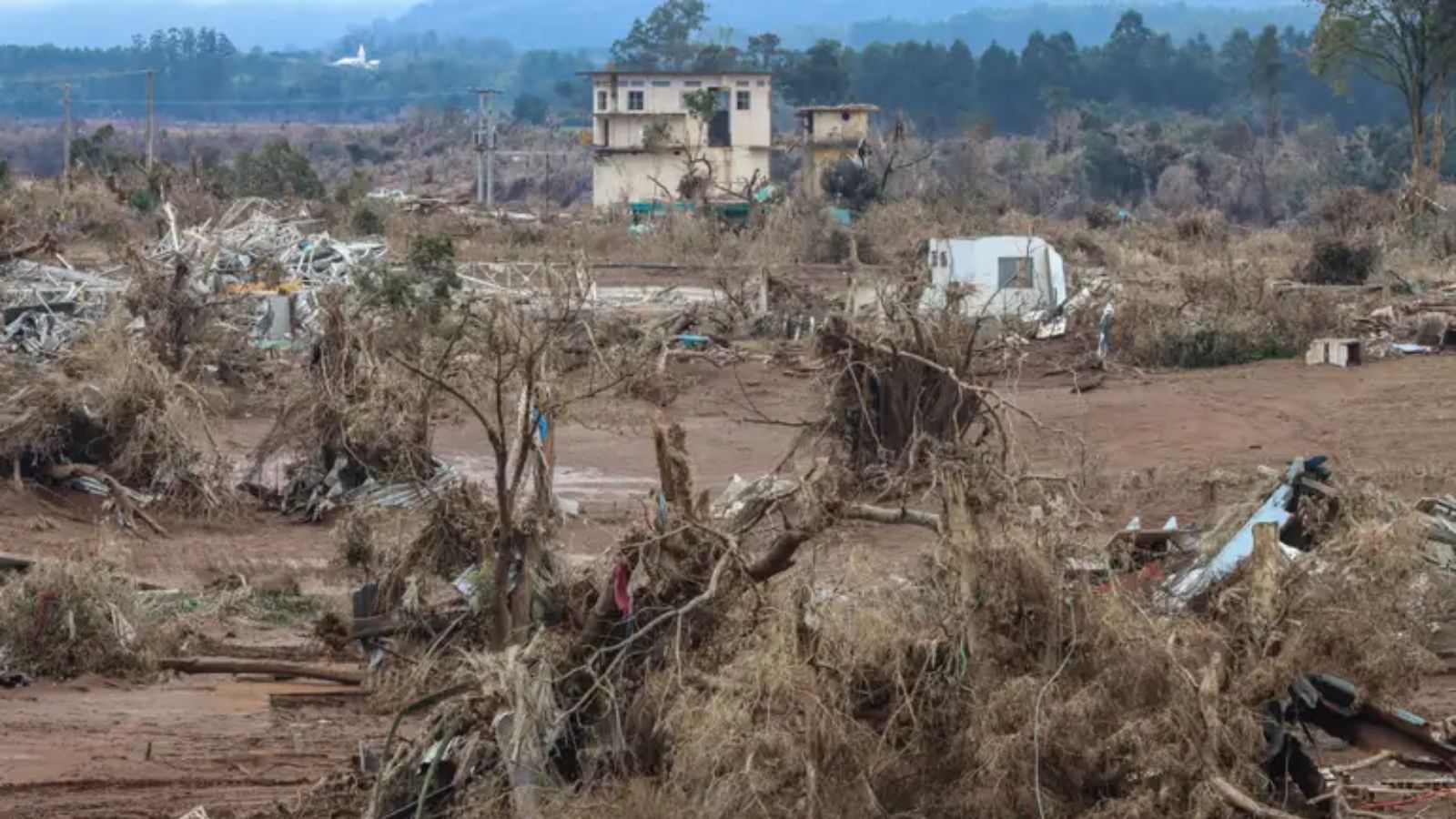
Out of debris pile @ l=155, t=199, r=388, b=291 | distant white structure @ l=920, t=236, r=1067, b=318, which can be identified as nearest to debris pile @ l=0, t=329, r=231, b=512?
debris pile @ l=155, t=199, r=388, b=291

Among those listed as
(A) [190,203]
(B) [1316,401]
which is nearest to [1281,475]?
(B) [1316,401]

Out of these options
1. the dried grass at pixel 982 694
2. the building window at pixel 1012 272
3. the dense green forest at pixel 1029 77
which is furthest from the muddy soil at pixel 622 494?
the dense green forest at pixel 1029 77

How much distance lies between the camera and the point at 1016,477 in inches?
386

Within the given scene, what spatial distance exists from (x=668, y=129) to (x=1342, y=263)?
91.4 feet

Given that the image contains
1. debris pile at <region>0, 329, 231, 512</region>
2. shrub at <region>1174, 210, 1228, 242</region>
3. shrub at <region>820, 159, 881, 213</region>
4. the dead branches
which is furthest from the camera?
shrub at <region>820, 159, 881, 213</region>

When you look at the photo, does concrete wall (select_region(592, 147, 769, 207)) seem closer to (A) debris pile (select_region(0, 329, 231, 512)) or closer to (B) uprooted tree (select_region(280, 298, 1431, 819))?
(A) debris pile (select_region(0, 329, 231, 512))

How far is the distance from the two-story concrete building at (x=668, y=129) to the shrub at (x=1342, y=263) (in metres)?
24.5

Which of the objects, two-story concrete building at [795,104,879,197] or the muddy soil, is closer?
the muddy soil

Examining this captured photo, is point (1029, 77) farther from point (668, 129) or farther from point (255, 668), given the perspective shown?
point (255, 668)

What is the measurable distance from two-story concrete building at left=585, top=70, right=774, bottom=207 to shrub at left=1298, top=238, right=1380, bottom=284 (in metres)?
24.5

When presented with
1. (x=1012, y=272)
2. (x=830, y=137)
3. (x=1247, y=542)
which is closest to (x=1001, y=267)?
(x=1012, y=272)

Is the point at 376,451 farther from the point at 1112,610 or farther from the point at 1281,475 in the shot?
the point at 1112,610

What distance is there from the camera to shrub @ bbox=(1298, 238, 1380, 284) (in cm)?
2975

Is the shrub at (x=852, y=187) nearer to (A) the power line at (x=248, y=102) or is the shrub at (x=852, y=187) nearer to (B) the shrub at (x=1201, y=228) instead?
(B) the shrub at (x=1201, y=228)
